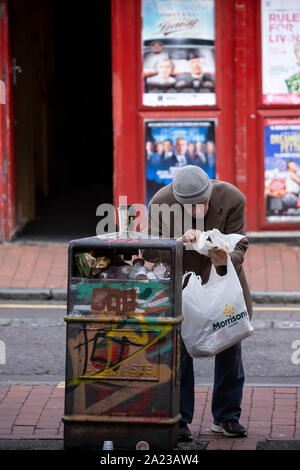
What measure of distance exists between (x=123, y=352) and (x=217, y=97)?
6.95 m

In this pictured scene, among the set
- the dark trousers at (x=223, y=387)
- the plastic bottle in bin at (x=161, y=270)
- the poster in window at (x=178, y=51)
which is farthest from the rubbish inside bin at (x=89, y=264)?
the poster in window at (x=178, y=51)

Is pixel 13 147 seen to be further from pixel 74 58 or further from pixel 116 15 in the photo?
pixel 74 58

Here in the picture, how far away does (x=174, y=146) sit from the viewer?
11852mm

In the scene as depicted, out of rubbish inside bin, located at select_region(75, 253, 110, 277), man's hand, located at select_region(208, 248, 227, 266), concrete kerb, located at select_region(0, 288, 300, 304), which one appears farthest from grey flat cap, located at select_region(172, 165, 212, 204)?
concrete kerb, located at select_region(0, 288, 300, 304)

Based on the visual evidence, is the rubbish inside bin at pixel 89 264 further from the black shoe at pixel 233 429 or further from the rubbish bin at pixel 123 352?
the black shoe at pixel 233 429

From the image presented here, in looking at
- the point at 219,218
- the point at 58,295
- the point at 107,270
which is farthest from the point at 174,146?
the point at 107,270

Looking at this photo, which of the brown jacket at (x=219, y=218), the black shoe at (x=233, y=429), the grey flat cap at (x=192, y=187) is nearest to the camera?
the grey flat cap at (x=192, y=187)

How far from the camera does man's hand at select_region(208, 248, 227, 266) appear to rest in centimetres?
565

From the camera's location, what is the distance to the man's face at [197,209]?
19.1ft

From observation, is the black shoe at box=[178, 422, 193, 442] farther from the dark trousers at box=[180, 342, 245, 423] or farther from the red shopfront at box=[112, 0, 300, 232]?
the red shopfront at box=[112, 0, 300, 232]

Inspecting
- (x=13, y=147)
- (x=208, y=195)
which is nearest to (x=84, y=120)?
(x=13, y=147)

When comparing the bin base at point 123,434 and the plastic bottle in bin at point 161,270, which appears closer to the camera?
the bin base at point 123,434

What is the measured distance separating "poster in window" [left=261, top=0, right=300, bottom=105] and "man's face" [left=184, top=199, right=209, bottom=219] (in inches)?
242

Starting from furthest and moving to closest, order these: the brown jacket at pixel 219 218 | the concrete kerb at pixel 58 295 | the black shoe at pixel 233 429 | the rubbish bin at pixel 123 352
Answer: the concrete kerb at pixel 58 295, the black shoe at pixel 233 429, the brown jacket at pixel 219 218, the rubbish bin at pixel 123 352
